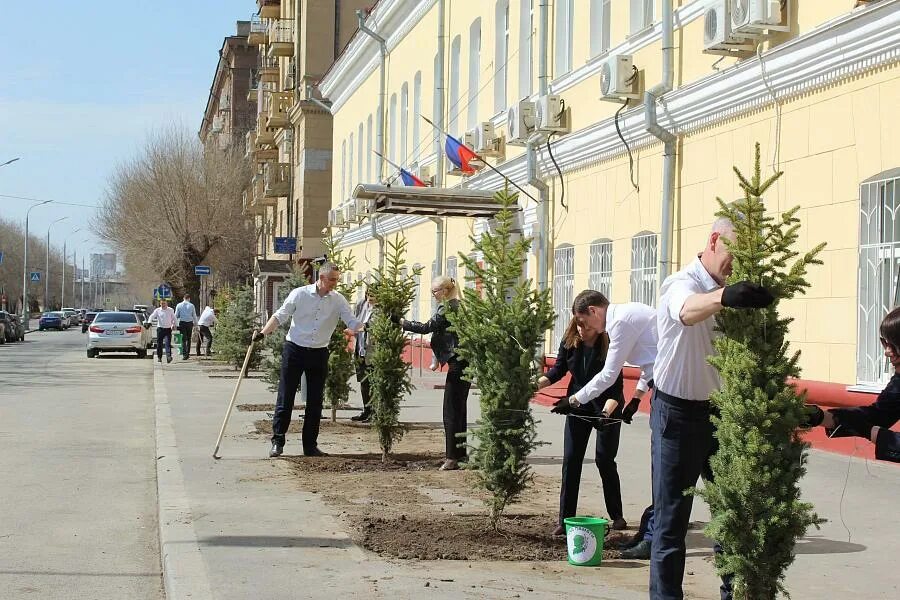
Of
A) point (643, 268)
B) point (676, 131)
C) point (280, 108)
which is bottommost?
point (643, 268)

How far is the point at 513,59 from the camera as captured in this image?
73.7 feet

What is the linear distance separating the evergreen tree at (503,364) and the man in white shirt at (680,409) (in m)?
2.22

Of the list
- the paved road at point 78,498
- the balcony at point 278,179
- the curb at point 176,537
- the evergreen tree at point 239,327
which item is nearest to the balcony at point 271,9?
the balcony at point 278,179

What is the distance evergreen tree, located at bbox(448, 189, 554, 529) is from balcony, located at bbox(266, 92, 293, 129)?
149ft

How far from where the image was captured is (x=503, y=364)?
7.75m

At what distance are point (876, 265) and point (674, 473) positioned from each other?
661cm

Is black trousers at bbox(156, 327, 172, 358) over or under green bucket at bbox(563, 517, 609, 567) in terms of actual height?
over

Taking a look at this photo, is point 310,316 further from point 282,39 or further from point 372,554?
point 282,39

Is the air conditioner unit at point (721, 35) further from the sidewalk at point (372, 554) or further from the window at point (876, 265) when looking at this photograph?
the sidewalk at point (372, 554)

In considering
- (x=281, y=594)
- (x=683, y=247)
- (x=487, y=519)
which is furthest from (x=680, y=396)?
(x=683, y=247)

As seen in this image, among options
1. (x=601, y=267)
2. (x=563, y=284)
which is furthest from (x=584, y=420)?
(x=563, y=284)

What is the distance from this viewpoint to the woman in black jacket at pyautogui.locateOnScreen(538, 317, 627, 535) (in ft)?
24.8

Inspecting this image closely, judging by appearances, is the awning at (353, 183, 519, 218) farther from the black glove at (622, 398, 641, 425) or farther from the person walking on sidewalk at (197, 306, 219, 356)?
the person walking on sidewalk at (197, 306, 219, 356)

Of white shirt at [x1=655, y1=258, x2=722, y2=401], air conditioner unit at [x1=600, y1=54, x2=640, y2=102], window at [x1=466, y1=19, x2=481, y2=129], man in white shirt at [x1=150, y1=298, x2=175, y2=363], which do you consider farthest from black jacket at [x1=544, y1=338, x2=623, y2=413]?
man in white shirt at [x1=150, y1=298, x2=175, y2=363]
